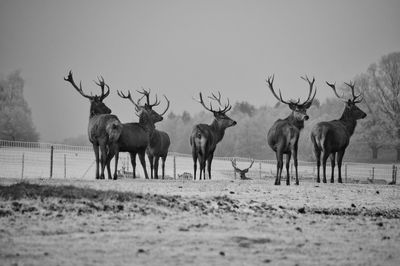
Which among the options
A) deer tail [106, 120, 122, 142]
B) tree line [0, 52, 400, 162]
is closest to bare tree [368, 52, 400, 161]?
tree line [0, 52, 400, 162]

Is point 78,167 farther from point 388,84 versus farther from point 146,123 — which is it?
point 388,84

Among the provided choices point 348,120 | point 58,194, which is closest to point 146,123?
point 348,120

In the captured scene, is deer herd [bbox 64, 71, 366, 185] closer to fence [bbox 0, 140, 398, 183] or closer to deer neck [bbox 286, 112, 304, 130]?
deer neck [bbox 286, 112, 304, 130]

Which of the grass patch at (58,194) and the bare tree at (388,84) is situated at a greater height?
the bare tree at (388,84)

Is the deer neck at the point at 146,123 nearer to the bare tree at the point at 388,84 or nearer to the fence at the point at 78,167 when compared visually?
the fence at the point at 78,167

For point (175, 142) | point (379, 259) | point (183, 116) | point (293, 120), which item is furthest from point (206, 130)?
point (183, 116)

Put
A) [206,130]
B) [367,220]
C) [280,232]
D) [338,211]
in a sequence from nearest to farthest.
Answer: [280,232]
[367,220]
[338,211]
[206,130]

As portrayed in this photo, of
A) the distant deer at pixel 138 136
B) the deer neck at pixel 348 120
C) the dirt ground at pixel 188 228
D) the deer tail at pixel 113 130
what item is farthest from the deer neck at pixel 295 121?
the dirt ground at pixel 188 228

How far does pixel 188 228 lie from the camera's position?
1096 cm

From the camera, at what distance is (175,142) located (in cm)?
10850

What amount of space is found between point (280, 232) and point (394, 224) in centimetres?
283

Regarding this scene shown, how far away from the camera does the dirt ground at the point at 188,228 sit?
8672mm

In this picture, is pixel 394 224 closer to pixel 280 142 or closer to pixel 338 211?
pixel 338 211

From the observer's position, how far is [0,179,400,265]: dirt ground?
341 inches
